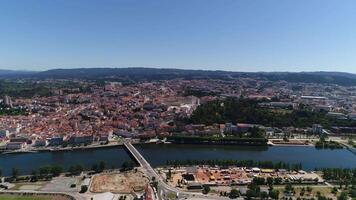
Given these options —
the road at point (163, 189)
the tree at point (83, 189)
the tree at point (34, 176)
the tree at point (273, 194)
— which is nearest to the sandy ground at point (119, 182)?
the tree at point (83, 189)

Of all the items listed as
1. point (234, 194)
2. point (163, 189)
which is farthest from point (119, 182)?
point (234, 194)

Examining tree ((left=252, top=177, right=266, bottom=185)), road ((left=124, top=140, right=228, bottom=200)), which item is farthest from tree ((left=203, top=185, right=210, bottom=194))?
tree ((left=252, top=177, right=266, bottom=185))

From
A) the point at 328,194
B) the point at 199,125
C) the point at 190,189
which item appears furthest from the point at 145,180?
the point at 199,125

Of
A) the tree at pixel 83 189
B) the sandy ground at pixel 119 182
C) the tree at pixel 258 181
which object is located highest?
the tree at pixel 258 181

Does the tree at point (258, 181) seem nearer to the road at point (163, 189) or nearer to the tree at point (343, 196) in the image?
the road at point (163, 189)

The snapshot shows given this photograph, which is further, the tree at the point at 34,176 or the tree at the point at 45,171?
the tree at the point at 45,171

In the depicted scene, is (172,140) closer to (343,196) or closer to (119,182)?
(119,182)
